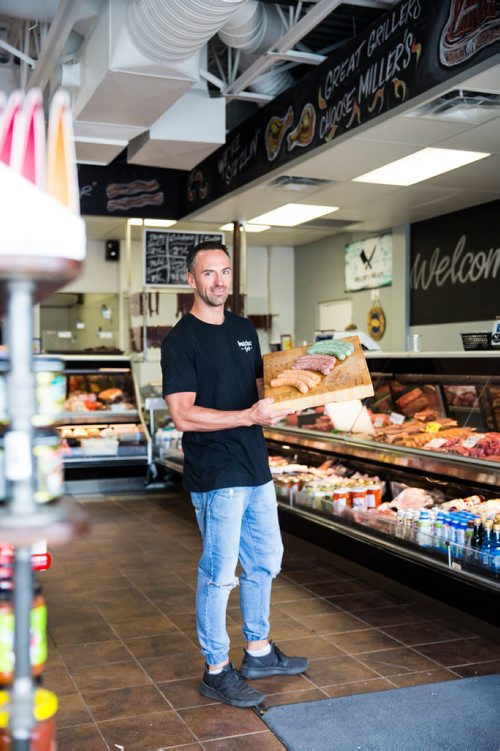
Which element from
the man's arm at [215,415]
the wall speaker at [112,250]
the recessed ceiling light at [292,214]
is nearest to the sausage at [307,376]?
the man's arm at [215,415]

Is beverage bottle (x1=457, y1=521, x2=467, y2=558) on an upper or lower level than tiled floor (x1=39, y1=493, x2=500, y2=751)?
upper

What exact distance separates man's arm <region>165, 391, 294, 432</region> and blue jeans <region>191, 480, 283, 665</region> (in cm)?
31

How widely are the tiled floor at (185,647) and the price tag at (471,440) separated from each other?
1.03 meters

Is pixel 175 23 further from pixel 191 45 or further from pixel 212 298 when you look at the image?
pixel 212 298

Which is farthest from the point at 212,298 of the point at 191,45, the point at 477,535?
the point at 191,45

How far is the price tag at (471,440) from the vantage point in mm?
4996

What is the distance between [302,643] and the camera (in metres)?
4.21

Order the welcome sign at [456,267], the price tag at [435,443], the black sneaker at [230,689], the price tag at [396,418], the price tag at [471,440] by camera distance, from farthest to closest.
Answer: the welcome sign at [456,267] → the price tag at [396,418] → the price tag at [435,443] → the price tag at [471,440] → the black sneaker at [230,689]

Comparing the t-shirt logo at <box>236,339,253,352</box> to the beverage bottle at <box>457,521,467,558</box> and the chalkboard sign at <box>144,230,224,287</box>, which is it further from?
the chalkboard sign at <box>144,230,224,287</box>

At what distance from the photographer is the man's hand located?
10.7ft

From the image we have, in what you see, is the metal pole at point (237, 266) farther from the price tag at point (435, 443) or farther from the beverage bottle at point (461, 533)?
the beverage bottle at point (461, 533)

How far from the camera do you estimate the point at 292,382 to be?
366cm

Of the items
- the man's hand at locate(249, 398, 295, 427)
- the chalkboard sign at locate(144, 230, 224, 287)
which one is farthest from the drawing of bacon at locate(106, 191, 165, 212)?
the man's hand at locate(249, 398, 295, 427)

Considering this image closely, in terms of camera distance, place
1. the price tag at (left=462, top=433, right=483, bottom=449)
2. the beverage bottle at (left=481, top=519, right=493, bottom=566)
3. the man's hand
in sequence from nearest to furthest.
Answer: the man's hand
the beverage bottle at (left=481, top=519, right=493, bottom=566)
the price tag at (left=462, top=433, right=483, bottom=449)
